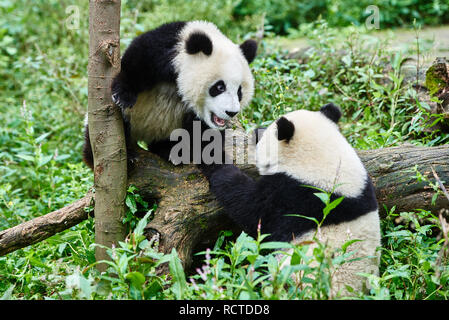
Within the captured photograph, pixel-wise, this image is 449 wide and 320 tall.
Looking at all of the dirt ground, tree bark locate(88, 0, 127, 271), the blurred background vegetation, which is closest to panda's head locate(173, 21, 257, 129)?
tree bark locate(88, 0, 127, 271)

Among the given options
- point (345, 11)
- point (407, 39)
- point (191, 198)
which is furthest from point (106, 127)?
point (345, 11)

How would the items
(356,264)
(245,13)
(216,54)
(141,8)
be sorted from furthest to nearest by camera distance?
(245,13), (141,8), (216,54), (356,264)

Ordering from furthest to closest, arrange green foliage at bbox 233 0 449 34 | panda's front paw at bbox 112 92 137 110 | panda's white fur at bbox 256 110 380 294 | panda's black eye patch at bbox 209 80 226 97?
green foliage at bbox 233 0 449 34, panda's black eye patch at bbox 209 80 226 97, panda's front paw at bbox 112 92 137 110, panda's white fur at bbox 256 110 380 294

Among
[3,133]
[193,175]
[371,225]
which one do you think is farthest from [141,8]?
[371,225]

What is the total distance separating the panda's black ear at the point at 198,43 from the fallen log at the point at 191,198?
103cm

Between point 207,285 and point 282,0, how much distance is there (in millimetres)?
9227

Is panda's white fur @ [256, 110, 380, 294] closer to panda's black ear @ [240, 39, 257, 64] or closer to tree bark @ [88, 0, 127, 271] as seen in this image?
panda's black ear @ [240, 39, 257, 64]

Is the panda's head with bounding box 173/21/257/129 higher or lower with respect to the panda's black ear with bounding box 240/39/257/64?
lower

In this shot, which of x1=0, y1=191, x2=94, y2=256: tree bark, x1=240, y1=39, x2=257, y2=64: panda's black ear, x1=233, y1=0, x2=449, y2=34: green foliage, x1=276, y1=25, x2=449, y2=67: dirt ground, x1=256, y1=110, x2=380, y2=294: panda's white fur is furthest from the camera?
x1=233, y1=0, x2=449, y2=34: green foliage

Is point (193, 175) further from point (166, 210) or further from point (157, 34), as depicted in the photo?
point (157, 34)

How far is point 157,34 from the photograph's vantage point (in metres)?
3.98

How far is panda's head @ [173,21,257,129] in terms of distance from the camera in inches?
155

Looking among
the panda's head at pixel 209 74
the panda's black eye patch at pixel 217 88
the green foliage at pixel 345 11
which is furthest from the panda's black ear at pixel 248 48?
the green foliage at pixel 345 11

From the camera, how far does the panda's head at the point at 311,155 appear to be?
3414mm
